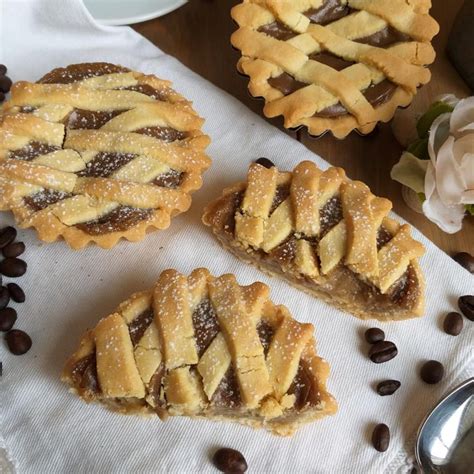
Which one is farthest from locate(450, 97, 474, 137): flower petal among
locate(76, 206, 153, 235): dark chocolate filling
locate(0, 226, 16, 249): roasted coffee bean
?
locate(0, 226, 16, 249): roasted coffee bean

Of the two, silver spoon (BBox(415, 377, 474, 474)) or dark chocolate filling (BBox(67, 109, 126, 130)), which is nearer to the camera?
silver spoon (BBox(415, 377, 474, 474))

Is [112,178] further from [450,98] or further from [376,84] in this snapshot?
[450,98]

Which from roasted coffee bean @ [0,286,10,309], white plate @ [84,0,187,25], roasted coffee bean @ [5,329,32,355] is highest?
white plate @ [84,0,187,25]

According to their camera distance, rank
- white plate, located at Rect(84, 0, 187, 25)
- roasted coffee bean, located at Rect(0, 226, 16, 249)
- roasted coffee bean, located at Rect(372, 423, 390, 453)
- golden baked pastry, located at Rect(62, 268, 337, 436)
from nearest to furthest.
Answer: golden baked pastry, located at Rect(62, 268, 337, 436)
roasted coffee bean, located at Rect(372, 423, 390, 453)
roasted coffee bean, located at Rect(0, 226, 16, 249)
white plate, located at Rect(84, 0, 187, 25)

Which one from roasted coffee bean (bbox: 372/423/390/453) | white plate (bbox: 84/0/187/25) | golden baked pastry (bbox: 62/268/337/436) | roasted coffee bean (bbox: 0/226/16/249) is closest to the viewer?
golden baked pastry (bbox: 62/268/337/436)

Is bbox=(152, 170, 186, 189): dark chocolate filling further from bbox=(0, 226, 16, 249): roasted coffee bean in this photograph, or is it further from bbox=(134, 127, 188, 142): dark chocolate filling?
bbox=(0, 226, 16, 249): roasted coffee bean

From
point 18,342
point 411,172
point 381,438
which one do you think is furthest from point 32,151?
point 381,438

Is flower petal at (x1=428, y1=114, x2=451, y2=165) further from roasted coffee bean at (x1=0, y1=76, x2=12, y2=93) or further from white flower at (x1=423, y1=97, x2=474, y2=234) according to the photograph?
roasted coffee bean at (x1=0, y1=76, x2=12, y2=93)

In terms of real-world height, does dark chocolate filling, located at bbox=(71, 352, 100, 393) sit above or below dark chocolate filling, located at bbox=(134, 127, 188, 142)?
below
